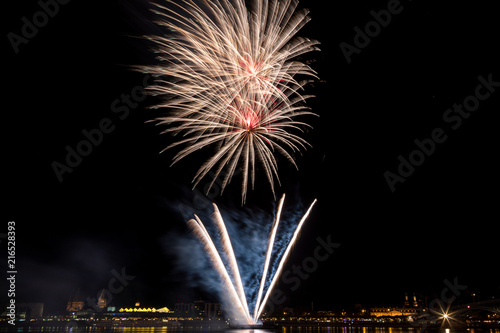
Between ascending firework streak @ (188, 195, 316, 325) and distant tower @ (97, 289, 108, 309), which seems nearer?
ascending firework streak @ (188, 195, 316, 325)

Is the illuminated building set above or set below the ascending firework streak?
below

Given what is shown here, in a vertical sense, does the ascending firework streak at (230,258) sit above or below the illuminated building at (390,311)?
above

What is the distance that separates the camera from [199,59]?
658 inches

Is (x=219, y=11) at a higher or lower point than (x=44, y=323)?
higher

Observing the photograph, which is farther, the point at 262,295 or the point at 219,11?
the point at 262,295

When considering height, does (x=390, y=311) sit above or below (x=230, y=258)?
below

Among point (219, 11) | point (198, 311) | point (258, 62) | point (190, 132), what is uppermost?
point (219, 11)

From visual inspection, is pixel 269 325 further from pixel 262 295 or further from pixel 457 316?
pixel 457 316

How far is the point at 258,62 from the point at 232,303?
2144cm

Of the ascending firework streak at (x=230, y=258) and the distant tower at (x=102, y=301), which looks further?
the distant tower at (x=102, y=301)

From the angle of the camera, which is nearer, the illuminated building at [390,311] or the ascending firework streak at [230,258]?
the ascending firework streak at [230,258]

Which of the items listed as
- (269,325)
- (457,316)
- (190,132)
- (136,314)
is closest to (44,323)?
(136,314)

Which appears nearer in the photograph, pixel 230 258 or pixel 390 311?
pixel 230 258

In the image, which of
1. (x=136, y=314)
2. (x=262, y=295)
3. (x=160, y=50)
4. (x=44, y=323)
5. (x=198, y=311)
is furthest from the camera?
(x=198, y=311)
